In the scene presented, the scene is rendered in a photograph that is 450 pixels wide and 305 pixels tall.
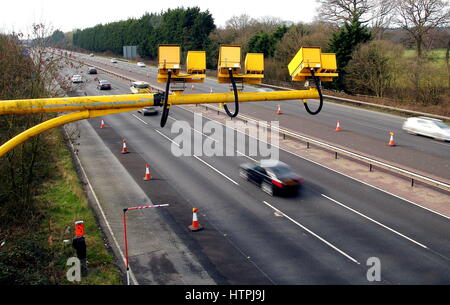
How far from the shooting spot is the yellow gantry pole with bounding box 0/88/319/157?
Result: 5699 mm

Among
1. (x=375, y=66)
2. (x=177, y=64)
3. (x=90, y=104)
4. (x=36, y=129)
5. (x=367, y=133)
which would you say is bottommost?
(x=367, y=133)

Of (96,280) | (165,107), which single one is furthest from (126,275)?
(165,107)

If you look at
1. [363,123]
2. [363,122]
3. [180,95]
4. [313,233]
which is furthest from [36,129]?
[363,122]

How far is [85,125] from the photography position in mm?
36719

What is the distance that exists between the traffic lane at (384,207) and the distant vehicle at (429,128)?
1071cm

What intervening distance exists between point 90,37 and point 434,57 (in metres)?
134

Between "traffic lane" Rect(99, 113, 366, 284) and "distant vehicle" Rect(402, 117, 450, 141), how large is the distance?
16.5 meters

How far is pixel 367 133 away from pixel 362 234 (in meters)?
17.3

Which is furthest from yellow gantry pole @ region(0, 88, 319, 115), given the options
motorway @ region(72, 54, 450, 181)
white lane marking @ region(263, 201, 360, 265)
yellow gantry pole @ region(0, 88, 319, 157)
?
motorway @ region(72, 54, 450, 181)

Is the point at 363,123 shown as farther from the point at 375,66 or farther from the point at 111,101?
the point at 111,101

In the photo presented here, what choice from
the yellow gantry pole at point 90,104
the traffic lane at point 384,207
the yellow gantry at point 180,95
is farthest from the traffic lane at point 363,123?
the yellow gantry pole at point 90,104

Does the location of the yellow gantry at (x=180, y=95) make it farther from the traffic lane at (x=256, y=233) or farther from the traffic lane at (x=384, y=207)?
the traffic lane at (x=384, y=207)

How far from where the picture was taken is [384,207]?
17031 mm

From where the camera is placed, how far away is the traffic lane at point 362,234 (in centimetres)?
1233
